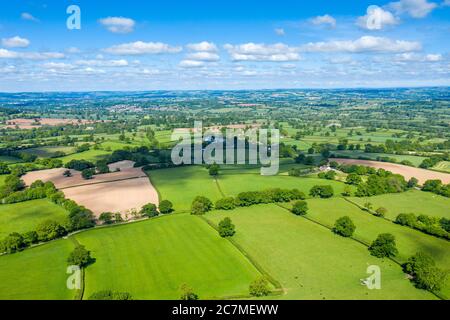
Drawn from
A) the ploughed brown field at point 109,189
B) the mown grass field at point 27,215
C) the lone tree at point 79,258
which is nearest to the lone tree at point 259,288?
the lone tree at point 79,258

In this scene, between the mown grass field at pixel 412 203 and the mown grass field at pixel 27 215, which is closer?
the mown grass field at pixel 27 215

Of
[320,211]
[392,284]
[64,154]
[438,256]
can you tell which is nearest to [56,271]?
[392,284]

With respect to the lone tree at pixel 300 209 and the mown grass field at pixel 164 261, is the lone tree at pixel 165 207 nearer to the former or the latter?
the mown grass field at pixel 164 261

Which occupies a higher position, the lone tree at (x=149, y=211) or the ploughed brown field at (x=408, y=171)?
the ploughed brown field at (x=408, y=171)

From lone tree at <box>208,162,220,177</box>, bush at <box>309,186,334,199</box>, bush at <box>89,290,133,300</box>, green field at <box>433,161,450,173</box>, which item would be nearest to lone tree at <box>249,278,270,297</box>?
bush at <box>89,290,133,300</box>

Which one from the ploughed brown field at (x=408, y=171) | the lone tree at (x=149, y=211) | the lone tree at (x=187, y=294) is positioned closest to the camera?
the lone tree at (x=187, y=294)

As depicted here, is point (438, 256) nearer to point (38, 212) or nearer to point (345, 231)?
point (345, 231)

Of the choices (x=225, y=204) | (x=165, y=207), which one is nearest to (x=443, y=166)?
(x=225, y=204)

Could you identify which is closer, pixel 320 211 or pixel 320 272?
pixel 320 272

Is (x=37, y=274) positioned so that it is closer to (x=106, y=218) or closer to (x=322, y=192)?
(x=106, y=218)
